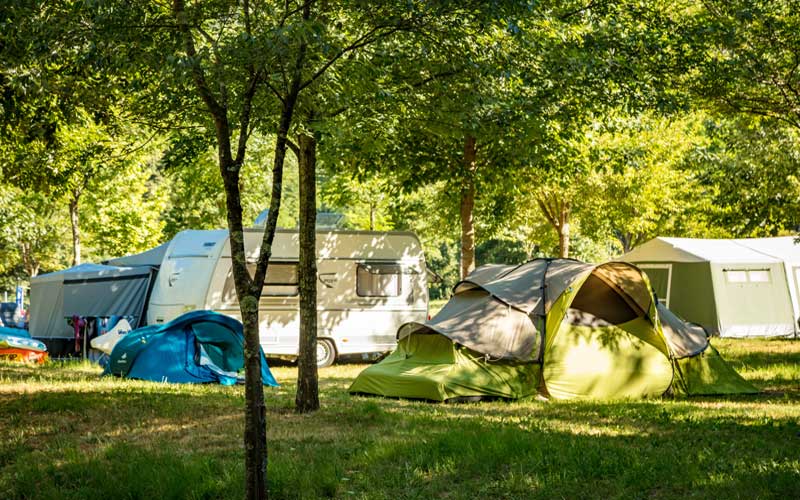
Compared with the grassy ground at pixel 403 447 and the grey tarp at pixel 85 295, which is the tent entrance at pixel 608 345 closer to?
the grassy ground at pixel 403 447

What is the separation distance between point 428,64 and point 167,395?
5.18 m

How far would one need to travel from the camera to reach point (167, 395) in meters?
10.6

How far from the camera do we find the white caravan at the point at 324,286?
52.2 ft

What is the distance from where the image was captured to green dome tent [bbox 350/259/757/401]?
1095cm

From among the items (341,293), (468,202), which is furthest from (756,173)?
(341,293)

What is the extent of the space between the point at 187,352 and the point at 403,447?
251 inches

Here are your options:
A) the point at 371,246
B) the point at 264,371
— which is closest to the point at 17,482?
the point at 264,371

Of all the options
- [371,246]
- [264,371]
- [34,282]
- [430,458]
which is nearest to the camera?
[430,458]

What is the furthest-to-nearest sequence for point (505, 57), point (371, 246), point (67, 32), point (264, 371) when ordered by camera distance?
point (371, 246), point (264, 371), point (505, 57), point (67, 32)

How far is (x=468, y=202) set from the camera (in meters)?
16.0

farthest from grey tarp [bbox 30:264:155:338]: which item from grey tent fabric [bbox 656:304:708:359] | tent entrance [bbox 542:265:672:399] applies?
grey tent fabric [bbox 656:304:708:359]

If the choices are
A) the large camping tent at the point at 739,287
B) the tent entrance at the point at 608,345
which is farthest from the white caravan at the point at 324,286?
the large camping tent at the point at 739,287

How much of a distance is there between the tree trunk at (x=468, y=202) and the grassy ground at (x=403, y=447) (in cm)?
559

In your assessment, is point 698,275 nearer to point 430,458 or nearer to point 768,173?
point 768,173
